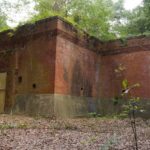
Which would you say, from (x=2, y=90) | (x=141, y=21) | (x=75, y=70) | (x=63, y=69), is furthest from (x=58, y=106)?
(x=141, y=21)

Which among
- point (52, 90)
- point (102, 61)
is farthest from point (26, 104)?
point (102, 61)

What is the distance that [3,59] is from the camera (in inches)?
570

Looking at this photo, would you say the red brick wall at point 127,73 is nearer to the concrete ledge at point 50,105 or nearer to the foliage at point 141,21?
the concrete ledge at point 50,105

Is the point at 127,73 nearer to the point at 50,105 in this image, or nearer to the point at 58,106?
the point at 58,106

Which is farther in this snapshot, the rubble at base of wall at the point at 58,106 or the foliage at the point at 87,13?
the foliage at the point at 87,13

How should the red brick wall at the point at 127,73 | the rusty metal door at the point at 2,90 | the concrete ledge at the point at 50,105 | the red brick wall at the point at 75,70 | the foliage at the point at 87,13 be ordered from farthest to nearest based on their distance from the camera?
the foliage at the point at 87,13 < the red brick wall at the point at 127,73 < the rusty metal door at the point at 2,90 < the red brick wall at the point at 75,70 < the concrete ledge at the point at 50,105

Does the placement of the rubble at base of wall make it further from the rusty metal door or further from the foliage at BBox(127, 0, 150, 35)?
the foliage at BBox(127, 0, 150, 35)

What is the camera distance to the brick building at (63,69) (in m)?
12.5

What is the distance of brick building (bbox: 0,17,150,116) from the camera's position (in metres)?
12.5

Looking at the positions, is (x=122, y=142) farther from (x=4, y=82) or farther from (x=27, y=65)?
(x=4, y=82)

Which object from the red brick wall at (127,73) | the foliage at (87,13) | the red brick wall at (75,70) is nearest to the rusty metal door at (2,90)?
the red brick wall at (75,70)

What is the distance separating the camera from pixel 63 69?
12797 millimetres

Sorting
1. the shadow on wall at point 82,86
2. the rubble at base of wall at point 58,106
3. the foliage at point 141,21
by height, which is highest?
the foliage at point 141,21

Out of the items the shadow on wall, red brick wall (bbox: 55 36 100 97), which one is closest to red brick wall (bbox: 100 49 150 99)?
red brick wall (bbox: 55 36 100 97)
